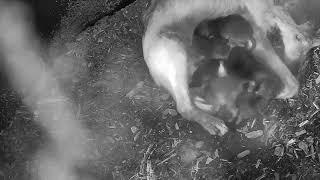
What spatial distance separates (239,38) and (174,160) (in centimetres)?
150

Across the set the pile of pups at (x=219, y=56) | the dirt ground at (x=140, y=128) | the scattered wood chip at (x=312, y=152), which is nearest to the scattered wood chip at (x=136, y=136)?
the dirt ground at (x=140, y=128)

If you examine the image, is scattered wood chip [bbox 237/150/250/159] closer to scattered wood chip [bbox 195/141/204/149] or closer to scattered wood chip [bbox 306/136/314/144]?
scattered wood chip [bbox 195/141/204/149]

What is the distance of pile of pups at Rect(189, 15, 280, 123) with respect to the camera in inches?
179

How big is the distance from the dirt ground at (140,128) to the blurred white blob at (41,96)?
11cm

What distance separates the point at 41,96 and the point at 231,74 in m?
2.49

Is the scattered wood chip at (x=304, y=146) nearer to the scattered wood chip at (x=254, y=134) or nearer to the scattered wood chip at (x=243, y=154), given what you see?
the scattered wood chip at (x=254, y=134)

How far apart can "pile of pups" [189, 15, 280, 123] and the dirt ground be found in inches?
12.6

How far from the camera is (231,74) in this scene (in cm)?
460

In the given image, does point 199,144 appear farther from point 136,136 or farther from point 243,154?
point 136,136

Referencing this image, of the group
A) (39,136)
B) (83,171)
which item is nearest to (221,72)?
(83,171)

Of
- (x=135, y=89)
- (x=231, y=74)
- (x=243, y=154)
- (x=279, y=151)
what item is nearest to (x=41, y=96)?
(x=135, y=89)

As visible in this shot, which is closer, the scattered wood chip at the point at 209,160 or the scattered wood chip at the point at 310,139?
the scattered wood chip at the point at 310,139

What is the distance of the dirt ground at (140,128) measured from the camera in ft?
15.0

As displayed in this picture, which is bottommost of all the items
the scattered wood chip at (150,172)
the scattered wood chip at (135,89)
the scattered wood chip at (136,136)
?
the scattered wood chip at (150,172)
